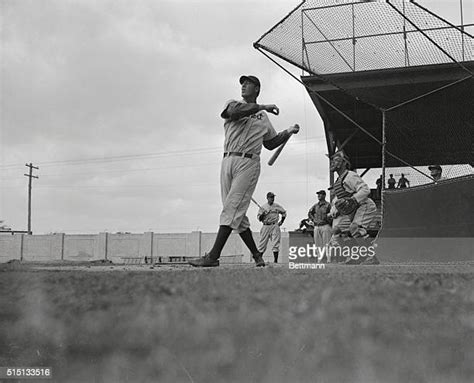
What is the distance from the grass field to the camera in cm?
70

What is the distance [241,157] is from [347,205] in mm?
3236

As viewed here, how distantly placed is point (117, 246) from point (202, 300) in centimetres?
3532

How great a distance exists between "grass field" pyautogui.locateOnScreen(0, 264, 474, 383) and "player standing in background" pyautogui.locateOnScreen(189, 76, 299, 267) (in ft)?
13.6

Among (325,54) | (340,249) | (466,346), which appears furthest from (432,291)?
(325,54)

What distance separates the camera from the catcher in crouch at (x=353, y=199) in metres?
7.97

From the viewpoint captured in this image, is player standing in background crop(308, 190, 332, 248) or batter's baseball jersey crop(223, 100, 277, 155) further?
player standing in background crop(308, 190, 332, 248)

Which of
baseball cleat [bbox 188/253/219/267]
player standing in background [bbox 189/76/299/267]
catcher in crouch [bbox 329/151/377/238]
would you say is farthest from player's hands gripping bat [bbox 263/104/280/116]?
catcher in crouch [bbox 329/151/377/238]

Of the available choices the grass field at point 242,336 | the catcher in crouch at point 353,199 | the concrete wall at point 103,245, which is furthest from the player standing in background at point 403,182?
the concrete wall at point 103,245

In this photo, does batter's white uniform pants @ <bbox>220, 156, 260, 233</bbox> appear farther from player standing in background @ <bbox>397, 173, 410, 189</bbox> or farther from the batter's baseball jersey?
player standing in background @ <bbox>397, 173, 410, 189</bbox>

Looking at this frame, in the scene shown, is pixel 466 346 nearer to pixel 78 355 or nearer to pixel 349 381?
pixel 349 381

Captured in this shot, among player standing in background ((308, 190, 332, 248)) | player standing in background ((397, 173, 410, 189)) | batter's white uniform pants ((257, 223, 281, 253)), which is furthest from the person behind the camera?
batter's white uniform pants ((257, 223, 281, 253))

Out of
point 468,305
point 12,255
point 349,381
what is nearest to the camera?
point 349,381

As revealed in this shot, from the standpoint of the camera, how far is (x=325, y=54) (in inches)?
418

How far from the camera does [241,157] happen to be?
5.25 metres
